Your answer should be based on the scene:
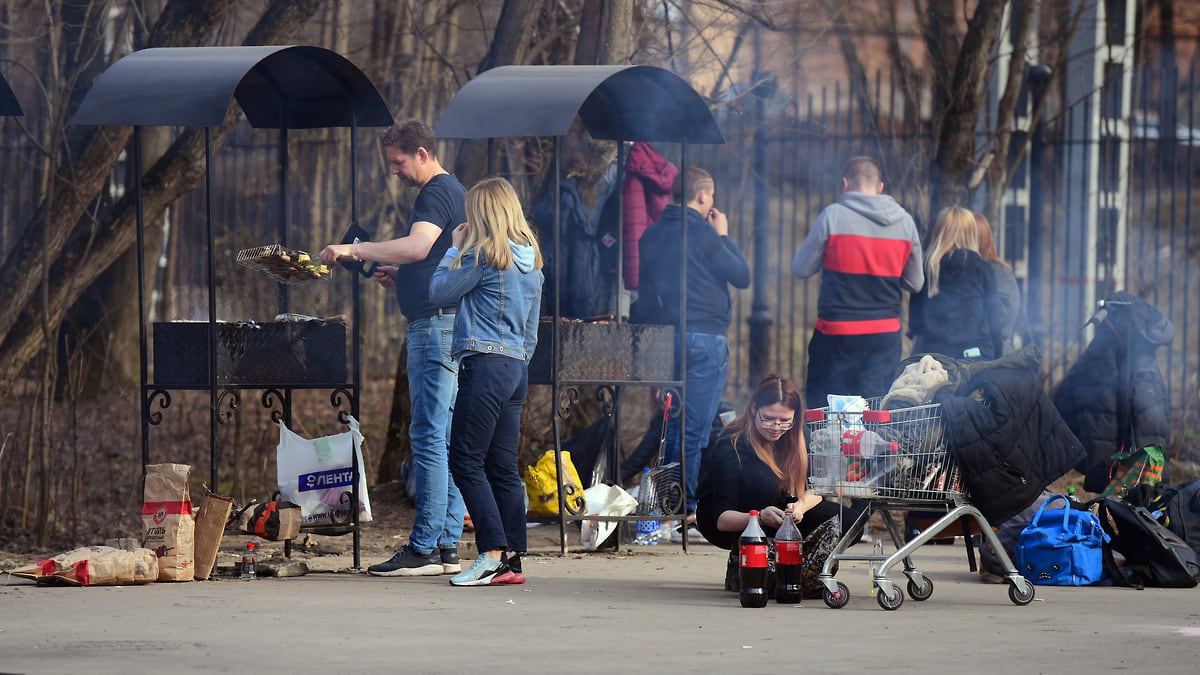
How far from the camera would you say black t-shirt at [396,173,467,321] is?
8047mm

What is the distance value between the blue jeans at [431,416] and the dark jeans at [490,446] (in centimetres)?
32

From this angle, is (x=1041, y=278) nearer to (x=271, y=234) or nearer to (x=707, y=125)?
(x=707, y=125)

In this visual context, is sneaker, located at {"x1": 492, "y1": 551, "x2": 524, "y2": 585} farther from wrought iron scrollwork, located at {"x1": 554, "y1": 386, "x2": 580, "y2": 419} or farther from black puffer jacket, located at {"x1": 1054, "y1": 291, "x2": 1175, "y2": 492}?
black puffer jacket, located at {"x1": 1054, "y1": 291, "x2": 1175, "y2": 492}

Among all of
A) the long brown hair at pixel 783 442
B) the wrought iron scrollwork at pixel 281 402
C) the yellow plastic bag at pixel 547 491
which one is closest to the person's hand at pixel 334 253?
the wrought iron scrollwork at pixel 281 402

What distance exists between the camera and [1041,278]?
47.2 feet

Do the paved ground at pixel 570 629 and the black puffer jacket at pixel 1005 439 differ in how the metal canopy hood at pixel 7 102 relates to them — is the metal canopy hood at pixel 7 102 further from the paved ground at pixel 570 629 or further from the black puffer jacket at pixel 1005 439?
the black puffer jacket at pixel 1005 439

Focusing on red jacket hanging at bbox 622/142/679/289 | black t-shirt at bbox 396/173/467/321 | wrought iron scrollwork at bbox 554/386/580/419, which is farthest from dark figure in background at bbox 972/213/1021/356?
black t-shirt at bbox 396/173/467/321

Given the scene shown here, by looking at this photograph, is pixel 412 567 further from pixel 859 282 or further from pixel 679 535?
pixel 859 282

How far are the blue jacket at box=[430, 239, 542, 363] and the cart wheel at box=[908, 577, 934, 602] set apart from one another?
211 centimetres

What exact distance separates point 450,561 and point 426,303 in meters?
1.38

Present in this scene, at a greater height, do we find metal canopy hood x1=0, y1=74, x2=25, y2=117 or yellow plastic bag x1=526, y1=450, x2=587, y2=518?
metal canopy hood x1=0, y1=74, x2=25, y2=117

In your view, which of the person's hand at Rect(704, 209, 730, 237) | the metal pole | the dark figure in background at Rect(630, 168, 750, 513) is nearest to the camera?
the dark figure in background at Rect(630, 168, 750, 513)

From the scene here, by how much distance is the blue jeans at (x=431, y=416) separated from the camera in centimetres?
800

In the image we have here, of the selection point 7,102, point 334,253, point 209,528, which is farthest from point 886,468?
point 7,102
